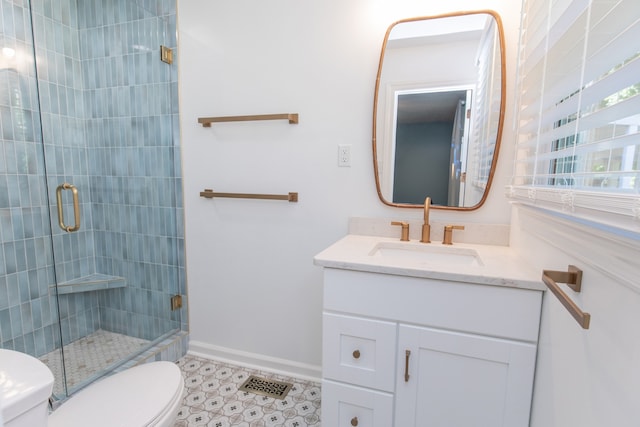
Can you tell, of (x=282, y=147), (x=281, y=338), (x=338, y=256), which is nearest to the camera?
(x=338, y=256)

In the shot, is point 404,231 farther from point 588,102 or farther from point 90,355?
point 90,355

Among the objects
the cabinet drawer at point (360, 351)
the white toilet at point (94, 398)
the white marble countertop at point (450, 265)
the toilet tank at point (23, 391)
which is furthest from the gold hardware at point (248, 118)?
the toilet tank at point (23, 391)

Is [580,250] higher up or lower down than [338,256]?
higher up

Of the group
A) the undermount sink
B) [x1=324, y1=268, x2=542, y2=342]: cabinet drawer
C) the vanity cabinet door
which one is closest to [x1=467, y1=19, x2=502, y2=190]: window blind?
the undermount sink

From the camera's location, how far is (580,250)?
0.75 meters

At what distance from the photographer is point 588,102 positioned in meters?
0.68

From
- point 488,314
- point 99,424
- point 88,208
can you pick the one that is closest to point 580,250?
point 488,314

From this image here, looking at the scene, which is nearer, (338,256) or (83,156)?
(338,256)

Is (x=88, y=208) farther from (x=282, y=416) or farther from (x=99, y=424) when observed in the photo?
(x=282, y=416)

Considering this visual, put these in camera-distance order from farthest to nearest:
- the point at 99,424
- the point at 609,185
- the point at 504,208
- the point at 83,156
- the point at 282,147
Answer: the point at 83,156 < the point at 282,147 < the point at 504,208 < the point at 99,424 < the point at 609,185

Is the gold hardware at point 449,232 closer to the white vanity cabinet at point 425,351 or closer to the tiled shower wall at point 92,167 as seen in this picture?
the white vanity cabinet at point 425,351

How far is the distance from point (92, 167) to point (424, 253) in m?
2.18

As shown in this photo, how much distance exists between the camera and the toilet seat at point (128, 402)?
0.94 m

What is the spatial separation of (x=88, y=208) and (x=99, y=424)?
1698 millimetres
